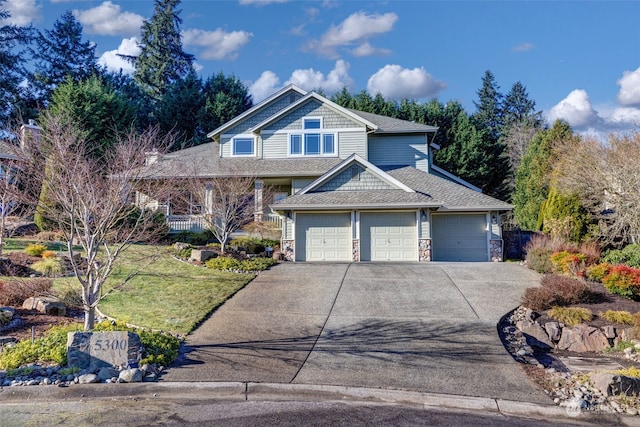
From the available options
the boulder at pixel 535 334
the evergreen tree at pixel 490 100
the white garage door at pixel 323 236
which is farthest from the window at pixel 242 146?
the evergreen tree at pixel 490 100

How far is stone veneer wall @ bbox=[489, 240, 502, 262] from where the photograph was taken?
19469 millimetres

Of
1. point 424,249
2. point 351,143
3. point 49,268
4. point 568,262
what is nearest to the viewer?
point 49,268

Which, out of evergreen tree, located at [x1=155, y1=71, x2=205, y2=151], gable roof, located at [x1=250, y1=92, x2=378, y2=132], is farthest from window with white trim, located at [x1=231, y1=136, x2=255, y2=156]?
evergreen tree, located at [x1=155, y1=71, x2=205, y2=151]

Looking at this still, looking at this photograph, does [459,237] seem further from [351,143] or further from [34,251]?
[34,251]

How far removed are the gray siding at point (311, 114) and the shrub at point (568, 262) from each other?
12.7 m

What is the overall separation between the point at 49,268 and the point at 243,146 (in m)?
13.4

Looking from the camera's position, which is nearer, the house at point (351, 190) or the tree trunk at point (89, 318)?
the tree trunk at point (89, 318)

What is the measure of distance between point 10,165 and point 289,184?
13.0m

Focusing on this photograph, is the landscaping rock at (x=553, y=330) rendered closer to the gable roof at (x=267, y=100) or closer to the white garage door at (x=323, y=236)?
the white garage door at (x=323, y=236)

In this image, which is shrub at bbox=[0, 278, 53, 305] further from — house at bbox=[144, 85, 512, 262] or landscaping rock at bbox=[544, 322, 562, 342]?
landscaping rock at bbox=[544, 322, 562, 342]

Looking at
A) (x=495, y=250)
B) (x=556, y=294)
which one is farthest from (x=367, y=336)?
(x=495, y=250)

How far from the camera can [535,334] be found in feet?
32.5

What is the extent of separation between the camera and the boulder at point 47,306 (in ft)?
32.5

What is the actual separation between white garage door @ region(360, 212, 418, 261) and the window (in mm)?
8819
